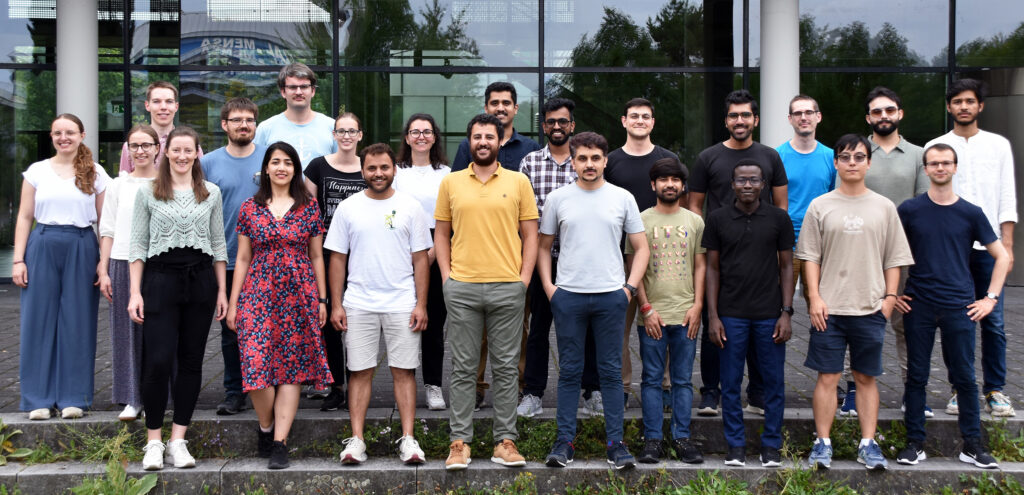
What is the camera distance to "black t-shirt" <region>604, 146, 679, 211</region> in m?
5.41

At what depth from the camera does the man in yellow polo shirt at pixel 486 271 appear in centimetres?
493

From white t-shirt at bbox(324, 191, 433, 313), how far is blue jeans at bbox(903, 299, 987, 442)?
2813 mm

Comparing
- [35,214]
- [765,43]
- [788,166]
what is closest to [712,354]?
[788,166]

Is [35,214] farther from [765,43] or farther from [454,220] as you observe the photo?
[765,43]

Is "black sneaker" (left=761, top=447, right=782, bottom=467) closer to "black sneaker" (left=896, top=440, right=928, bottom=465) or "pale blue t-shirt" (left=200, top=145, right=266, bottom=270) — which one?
"black sneaker" (left=896, top=440, right=928, bottom=465)

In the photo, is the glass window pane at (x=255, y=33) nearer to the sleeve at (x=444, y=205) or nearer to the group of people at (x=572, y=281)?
the group of people at (x=572, y=281)

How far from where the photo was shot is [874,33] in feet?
40.6

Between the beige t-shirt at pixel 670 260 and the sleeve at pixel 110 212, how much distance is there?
10.2 feet

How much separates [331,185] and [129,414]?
1.78 m

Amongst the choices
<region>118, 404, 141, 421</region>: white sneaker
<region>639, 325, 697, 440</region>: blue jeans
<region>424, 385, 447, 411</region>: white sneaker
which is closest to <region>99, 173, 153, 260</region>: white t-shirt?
<region>118, 404, 141, 421</region>: white sneaker

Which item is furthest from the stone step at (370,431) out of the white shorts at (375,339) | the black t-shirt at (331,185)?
the black t-shirt at (331,185)

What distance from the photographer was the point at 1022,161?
12.8 meters

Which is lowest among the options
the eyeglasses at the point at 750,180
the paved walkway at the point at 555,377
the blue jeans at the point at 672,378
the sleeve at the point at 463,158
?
the paved walkway at the point at 555,377

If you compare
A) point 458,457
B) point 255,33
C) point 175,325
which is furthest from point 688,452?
point 255,33
